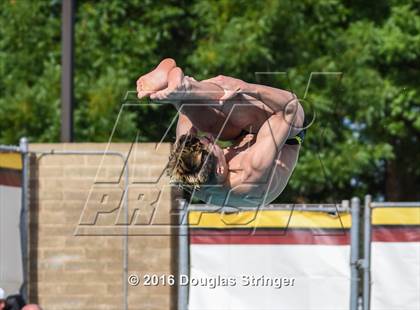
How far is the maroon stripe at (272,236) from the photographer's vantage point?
8.87 meters

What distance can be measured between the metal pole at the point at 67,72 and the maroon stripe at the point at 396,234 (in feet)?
10.5

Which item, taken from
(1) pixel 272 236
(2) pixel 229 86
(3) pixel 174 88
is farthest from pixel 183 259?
(3) pixel 174 88

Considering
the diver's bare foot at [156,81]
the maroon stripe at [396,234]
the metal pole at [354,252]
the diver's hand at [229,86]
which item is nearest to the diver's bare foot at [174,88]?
the diver's bare foot at [156,81]

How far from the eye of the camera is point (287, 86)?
12453mm

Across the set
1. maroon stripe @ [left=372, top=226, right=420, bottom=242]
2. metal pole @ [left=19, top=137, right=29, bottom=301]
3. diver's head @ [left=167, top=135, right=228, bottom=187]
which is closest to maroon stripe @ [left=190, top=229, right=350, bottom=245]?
maroon stripe @ [left=372, top=226, right=420, bottom=242]

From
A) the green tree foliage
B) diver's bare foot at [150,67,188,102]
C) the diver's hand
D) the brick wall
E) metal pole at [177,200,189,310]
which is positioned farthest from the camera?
the green tree foliage

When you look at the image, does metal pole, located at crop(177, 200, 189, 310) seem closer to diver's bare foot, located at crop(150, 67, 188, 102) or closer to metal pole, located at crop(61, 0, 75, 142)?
metal pole, located at crop(61, 0, 75, 142)

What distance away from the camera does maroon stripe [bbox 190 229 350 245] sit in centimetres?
887

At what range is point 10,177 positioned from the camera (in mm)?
9125

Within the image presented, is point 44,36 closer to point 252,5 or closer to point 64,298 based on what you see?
point 252,5

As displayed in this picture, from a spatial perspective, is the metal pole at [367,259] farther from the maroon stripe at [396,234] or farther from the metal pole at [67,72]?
the metal pole at [67,72]

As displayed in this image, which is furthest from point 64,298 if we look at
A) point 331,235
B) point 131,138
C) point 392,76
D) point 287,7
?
point 392,76

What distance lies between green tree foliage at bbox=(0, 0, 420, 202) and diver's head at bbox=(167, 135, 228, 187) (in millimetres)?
6404

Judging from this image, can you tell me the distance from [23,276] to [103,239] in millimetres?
745
